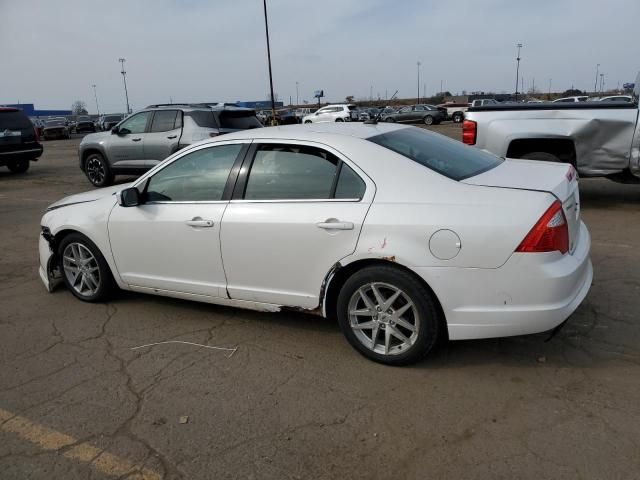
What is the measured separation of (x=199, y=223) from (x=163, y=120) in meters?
7.97

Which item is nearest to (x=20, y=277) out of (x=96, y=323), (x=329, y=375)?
(x=96, y=323)

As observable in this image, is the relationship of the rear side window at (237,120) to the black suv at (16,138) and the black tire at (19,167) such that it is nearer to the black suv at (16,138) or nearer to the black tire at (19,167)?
the black suv at (16,138)

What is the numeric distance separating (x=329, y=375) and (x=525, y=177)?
181 centimetres

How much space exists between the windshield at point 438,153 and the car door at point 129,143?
8520mm

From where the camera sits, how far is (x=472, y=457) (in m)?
2.58

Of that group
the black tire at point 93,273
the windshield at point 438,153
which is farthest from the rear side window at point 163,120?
the windshield at point 438,153

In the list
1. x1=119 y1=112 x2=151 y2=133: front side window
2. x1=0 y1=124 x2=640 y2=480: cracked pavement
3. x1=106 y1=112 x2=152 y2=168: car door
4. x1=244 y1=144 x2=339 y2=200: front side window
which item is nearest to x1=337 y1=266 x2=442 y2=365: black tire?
x1=0 y1=124 x2=640 y2=480: cracked pavement

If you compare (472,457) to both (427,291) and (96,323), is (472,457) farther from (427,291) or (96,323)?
(96,323)

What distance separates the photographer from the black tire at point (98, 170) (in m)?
12.0

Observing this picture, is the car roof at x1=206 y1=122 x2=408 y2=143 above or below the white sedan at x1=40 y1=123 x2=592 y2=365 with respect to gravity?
above

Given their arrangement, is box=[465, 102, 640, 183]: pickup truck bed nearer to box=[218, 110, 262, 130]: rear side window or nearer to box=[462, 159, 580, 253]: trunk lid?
box=[462, 159, 580, 253]: trunk lid

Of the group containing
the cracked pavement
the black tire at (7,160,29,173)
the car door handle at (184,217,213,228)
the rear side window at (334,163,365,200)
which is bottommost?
the cracked pavement

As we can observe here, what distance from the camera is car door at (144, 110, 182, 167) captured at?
1092 cm

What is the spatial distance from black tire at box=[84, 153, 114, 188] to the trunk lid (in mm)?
10196
